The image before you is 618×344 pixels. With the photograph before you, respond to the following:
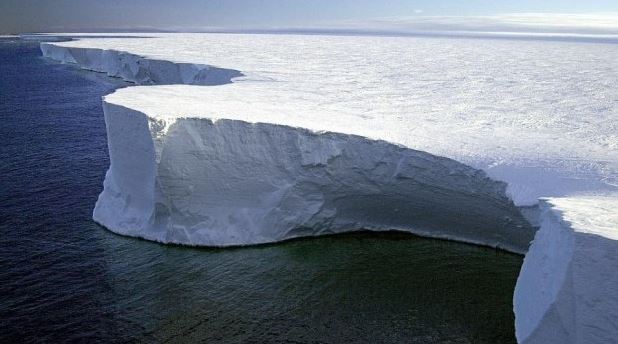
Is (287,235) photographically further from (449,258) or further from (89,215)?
(89,215)

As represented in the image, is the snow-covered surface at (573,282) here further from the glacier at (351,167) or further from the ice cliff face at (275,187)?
the ice cliff face at (275,187)

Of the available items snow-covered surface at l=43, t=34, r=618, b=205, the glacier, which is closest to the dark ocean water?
the glacier

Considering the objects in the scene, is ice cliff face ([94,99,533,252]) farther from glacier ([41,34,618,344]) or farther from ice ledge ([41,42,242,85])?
ice ledge ([41,42,242,85])

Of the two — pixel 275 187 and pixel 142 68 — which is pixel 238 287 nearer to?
pixel 275 187

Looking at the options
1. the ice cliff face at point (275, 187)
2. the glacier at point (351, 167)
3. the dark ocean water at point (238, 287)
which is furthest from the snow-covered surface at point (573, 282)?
the ice cliff face at point (275, 187)

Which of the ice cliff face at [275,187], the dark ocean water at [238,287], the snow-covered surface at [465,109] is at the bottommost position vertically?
the dark ocean water at [238,287]

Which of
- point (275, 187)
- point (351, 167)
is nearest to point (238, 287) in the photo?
point (275, 187)
